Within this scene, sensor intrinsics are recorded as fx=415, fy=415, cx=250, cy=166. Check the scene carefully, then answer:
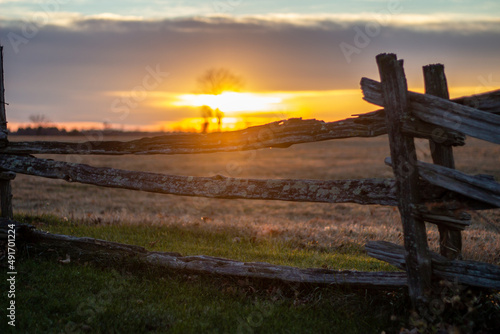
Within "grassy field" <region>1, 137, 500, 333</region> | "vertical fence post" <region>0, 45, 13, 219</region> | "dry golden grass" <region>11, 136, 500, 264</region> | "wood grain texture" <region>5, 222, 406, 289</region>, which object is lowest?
"dry golden grass" <region>11, 136, 500, 264</region>

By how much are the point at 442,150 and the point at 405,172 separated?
56 cm

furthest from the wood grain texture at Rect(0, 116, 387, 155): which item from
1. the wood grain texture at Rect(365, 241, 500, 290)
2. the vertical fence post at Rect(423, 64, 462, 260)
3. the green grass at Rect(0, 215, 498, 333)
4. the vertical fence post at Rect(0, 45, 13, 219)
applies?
the green grass at Rect(0, 215, 498, 333)

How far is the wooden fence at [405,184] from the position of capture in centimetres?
383

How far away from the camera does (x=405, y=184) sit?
4066 mm

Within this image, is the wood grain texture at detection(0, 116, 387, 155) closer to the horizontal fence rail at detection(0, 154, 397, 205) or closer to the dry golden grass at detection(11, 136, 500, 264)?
the horizontal fence rail at detection(0, 154, 397, 205)

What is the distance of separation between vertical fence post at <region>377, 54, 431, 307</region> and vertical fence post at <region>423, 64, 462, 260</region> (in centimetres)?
37

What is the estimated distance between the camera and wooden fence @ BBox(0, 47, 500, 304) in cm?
383

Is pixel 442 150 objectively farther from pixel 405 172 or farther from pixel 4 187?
pixel 4 187

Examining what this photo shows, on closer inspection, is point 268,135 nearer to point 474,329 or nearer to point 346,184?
point 346,184

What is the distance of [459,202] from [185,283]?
3324mm

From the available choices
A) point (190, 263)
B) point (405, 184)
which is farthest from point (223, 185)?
point (405, 184)

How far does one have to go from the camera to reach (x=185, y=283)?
529 centimetres

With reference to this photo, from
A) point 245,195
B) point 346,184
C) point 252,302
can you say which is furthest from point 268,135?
point 252,302

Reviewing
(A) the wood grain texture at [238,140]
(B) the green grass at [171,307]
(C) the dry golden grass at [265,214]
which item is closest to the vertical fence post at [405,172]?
(A) the wood grain texture at [238,140]
